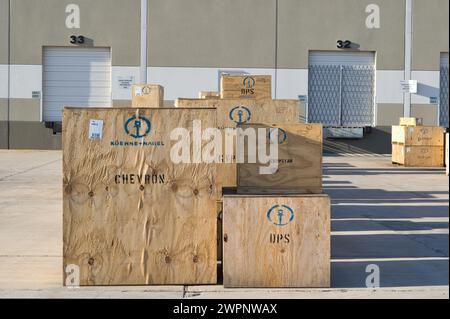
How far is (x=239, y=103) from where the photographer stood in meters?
11.0

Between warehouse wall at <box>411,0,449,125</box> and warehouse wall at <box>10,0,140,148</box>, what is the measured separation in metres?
9.96

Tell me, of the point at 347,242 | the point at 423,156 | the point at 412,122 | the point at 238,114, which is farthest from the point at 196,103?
the point at 412,122

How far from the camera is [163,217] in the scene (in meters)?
6.62

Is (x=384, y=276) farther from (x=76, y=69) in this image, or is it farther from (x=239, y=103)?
(x=76, y=69)

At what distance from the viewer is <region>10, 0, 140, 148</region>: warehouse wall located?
27031 mm

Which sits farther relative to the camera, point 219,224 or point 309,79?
point 309,79

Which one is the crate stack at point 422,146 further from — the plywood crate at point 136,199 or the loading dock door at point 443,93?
the plywood crate at point 136,199

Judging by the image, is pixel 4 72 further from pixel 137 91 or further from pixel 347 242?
pixel 347 242

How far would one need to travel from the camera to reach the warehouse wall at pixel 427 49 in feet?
90.0

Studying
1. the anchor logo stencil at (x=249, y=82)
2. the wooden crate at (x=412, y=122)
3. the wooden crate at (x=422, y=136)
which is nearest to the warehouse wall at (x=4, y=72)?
the wooden crate at (x=412, y=122)

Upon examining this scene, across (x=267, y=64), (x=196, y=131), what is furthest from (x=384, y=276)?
(x=267, y=64)

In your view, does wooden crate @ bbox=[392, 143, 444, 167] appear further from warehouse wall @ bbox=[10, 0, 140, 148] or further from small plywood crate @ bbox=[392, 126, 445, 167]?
warehouse wall @ bbox=[10, 0, 140, 148]

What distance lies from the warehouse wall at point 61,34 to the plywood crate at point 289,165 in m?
20.1

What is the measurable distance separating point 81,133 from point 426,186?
11246 mm
